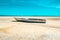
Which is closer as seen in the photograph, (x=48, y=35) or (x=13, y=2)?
(x=48, y=35)

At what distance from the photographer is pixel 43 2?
1.01 meters

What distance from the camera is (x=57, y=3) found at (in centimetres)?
102

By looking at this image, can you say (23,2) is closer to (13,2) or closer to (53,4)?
(13,2)

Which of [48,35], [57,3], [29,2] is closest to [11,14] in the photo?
[29,2]

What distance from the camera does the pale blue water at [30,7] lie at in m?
1.01

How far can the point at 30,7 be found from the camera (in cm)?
101

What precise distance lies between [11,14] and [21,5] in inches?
4.5

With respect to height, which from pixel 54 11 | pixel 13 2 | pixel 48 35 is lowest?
pixel 48 35

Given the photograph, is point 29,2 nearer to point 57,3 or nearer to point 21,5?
point 21,5

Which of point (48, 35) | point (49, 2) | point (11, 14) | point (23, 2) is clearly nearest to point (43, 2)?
point (49, 2)

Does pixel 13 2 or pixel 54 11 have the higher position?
pixel 13 2

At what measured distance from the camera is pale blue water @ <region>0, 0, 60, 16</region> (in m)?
1.01

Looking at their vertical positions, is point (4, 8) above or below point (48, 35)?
above

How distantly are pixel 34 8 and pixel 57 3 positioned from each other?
0.66 ft
